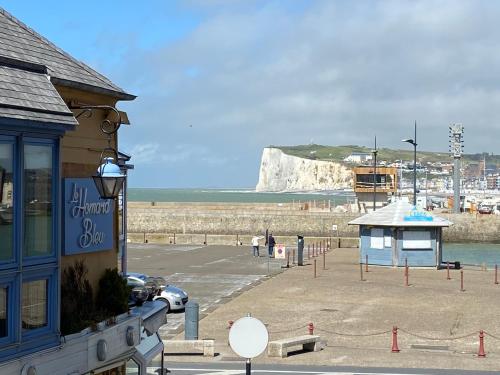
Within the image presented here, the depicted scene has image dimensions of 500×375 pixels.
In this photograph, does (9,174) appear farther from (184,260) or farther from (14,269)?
(184,260)

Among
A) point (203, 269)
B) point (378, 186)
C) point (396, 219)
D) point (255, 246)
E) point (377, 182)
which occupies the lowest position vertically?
point (203, 269)

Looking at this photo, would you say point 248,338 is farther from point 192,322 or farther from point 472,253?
point 472,253

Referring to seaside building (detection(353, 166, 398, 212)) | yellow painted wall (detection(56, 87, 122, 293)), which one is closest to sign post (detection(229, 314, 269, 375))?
yellow painted wall (detection(56, 87, 122, 293))

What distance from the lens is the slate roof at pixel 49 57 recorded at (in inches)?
366

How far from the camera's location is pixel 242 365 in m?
19.0

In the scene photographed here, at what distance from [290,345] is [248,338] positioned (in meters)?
10.2

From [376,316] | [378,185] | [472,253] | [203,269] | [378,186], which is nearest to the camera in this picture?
[376,316]

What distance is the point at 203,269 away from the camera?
4053 cm

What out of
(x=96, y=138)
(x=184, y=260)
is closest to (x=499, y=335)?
(x=96, y=138)

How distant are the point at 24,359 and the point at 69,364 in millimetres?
852

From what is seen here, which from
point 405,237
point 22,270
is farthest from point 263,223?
point 22,270

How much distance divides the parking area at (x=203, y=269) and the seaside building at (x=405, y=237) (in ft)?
17.1

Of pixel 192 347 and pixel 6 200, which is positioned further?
pixel 192 347

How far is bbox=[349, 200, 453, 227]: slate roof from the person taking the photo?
134ft
